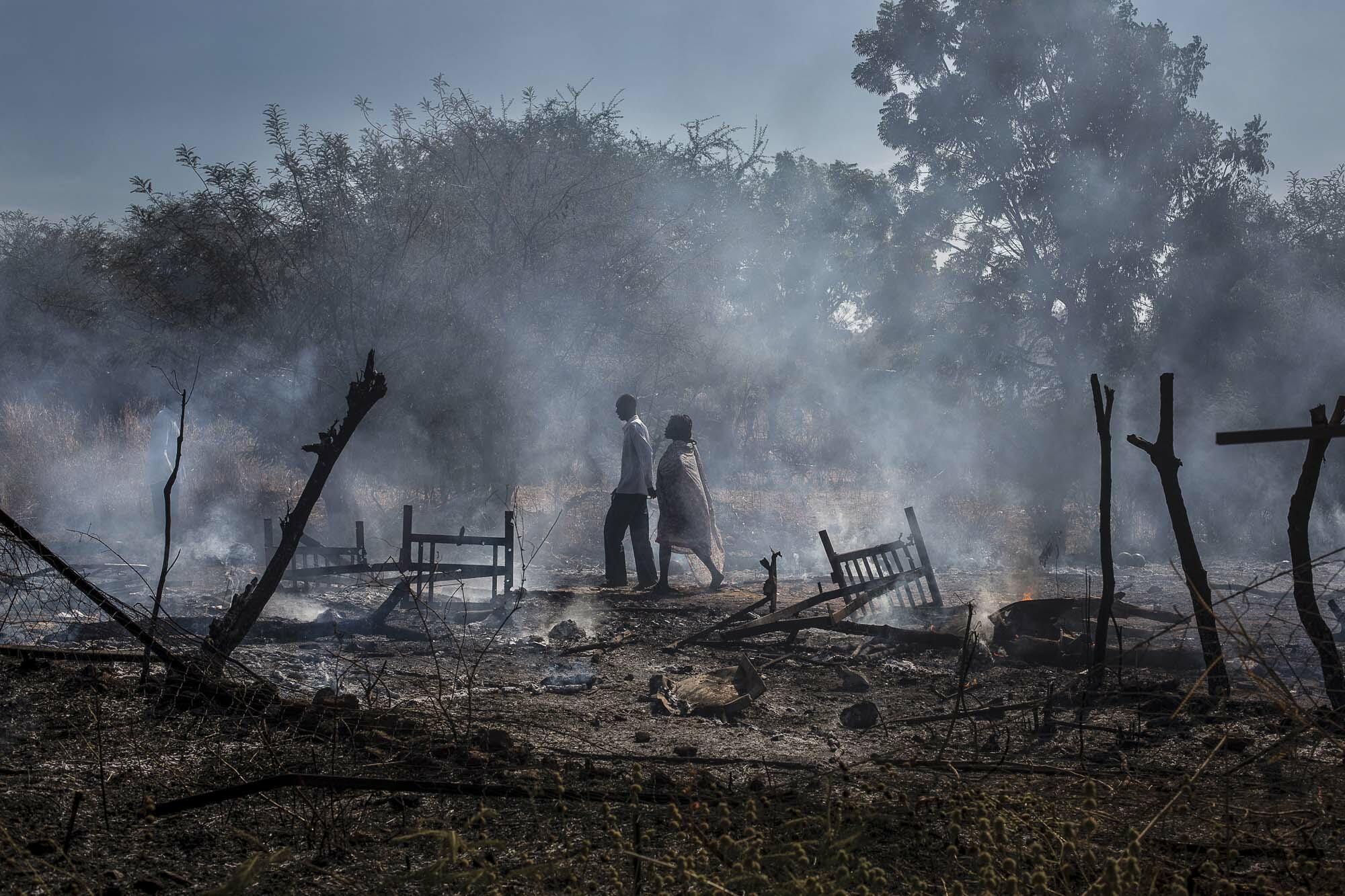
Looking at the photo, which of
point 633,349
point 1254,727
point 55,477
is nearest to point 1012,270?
point 633,349

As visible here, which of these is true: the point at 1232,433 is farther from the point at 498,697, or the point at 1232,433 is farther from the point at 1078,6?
the point at 1078,6

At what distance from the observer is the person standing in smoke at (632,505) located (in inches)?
408

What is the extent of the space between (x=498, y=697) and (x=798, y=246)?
81.2ft

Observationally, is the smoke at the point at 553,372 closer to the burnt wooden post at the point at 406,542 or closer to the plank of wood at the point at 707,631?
the burnt wooden post at the point at 406,542

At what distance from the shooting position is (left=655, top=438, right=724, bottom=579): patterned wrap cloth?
10531 millimetres

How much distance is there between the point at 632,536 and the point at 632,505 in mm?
340

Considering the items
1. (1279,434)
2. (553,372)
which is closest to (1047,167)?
(553,372)

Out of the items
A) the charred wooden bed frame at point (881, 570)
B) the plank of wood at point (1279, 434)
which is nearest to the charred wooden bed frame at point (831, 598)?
the charred wooden bed frame at point (881, 570)

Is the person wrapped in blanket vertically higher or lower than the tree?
lower

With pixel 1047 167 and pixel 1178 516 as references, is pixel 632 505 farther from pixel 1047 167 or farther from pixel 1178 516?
pixel 1047 167

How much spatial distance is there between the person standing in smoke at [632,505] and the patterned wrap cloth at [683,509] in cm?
20

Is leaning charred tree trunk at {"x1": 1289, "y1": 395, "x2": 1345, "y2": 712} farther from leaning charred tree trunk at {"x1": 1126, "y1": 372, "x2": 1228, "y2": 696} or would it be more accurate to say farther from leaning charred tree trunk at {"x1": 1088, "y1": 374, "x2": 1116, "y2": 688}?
leaning charred tree trunk at {"x1": 1088, "y1": 374, "x2": 1116, "y2": 688}

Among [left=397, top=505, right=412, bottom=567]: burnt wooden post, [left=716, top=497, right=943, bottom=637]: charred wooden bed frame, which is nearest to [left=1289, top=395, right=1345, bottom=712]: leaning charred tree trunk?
[left=716, top=497, right=943, bottom=637]: charred wooden bed frame

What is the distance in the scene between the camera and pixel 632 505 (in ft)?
34.2
